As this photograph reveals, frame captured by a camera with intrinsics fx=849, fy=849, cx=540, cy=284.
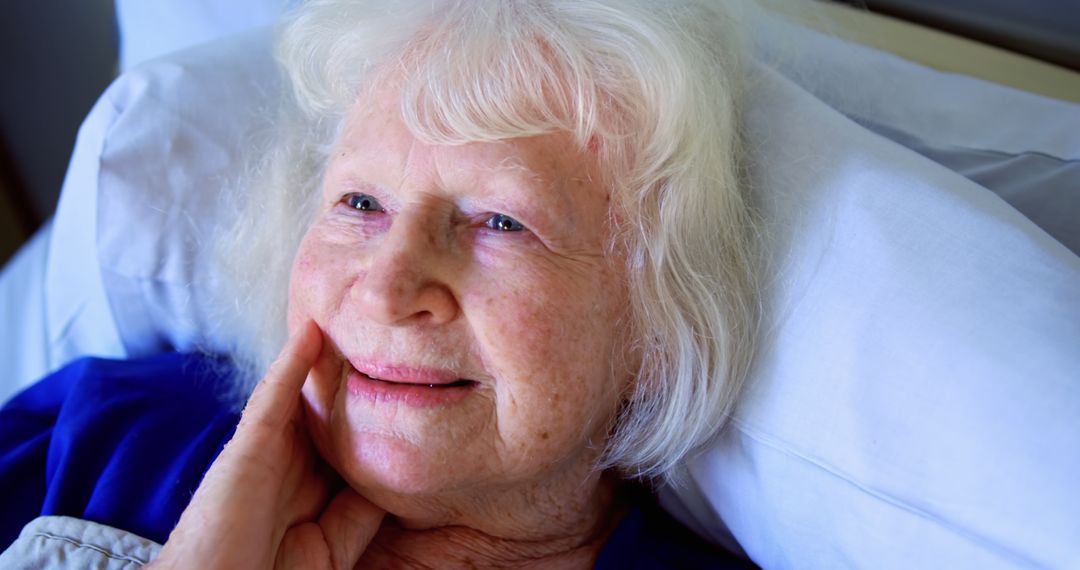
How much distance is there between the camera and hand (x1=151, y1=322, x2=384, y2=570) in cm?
96

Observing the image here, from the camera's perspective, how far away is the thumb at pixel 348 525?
1111 mm

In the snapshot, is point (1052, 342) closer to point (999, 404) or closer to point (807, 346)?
point (999, 404)

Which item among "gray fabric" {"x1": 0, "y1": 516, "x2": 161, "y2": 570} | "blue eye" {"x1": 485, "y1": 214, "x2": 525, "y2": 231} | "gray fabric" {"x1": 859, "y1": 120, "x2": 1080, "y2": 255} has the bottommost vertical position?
"gray fabric" {"x1": 0, "y1": 516, "x2": 161, "y2": 570}

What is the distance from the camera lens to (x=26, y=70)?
2.32 m

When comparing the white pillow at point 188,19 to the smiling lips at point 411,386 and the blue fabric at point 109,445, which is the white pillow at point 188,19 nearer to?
the blue fabric at point 109,445

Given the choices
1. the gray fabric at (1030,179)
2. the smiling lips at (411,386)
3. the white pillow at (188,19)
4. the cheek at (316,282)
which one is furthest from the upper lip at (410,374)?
the white pillow at (188,19)

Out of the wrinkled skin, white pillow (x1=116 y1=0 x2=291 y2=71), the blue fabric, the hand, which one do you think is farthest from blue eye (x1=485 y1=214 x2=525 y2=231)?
white pillow (x1=116 y1=0 x2=291 y2=71)

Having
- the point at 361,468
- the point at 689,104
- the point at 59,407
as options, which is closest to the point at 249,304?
the point at 59,407

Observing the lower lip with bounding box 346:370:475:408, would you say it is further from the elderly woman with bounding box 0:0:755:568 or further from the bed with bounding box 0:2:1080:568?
the bed with bounding box 0:2:1080:568

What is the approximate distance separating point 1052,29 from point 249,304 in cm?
150

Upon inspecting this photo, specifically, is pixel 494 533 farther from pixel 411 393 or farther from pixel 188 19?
pixel 188 19

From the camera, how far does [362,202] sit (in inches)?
44.4

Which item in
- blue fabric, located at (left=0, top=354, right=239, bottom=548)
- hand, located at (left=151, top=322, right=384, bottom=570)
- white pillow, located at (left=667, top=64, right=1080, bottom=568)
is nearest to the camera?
white pillow, located at (left=667, top=64, right=1080, bottom=568)

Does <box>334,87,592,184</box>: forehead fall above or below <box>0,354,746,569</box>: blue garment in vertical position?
above
